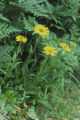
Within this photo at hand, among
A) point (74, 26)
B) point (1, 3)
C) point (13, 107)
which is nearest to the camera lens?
point (13, 107)

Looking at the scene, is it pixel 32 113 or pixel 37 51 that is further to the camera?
pixel 37 51

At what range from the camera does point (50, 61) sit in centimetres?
288

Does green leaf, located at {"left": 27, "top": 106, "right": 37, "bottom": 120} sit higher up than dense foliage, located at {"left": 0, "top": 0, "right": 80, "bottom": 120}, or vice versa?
dense foliage, located at {"left": 0, "top": 0, "right": 80, "bottom": 120}

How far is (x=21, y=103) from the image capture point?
2.81 m

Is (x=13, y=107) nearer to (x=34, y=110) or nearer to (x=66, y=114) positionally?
(x=34, y=110)

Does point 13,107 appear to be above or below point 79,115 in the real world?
above

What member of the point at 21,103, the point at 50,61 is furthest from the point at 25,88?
the point at 50,61

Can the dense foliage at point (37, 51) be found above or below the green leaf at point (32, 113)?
above

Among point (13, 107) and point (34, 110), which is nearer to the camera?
point (13, 107)

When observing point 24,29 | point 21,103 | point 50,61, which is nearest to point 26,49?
point 24,29

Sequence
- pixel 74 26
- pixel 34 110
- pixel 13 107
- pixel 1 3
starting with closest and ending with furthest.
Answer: pixel 13 107 → pixel 34 110 → pixel 1 3 → pixel 74 26

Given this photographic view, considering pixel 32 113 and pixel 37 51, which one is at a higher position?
pixel 37 51

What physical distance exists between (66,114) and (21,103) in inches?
23.0

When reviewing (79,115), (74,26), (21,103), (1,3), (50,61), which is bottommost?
(79,115)
